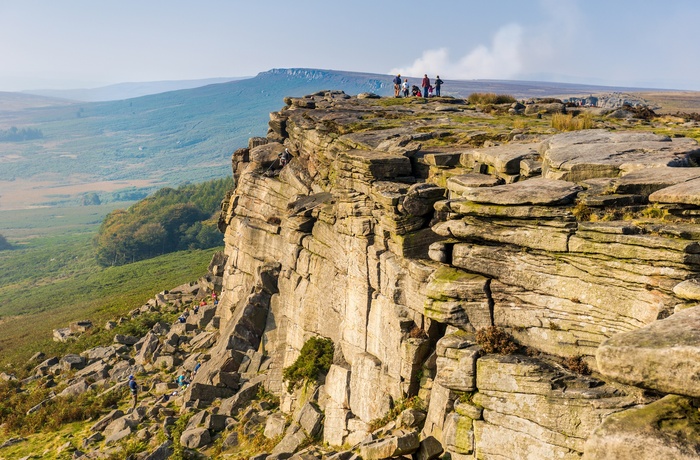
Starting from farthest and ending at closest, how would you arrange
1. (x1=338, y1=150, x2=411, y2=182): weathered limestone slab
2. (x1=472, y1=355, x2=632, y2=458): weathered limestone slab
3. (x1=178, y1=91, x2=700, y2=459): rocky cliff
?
(x1=338, y1=150, x2=411, y2=182): weathered limestone slab, (x1=472, y1=355, x2=632, y2=458): weathered limestone slab, (x1=178, y1=91, x2=700, y2=459): rocky cliff

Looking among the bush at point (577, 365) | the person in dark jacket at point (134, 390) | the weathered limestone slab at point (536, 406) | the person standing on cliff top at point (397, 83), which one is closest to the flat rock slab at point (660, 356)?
the weathered limestone slab at point (536, 406)

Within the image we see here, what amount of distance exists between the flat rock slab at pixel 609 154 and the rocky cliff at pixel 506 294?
0.09 m

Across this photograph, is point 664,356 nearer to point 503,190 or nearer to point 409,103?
point 503,190

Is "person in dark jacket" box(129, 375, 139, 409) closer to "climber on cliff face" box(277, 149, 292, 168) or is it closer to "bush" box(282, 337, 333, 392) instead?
"bush" box(282, 337, 333, 392)

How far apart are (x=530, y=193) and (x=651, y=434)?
9.61 m

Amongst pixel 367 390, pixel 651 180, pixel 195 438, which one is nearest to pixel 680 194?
pixel 651 180

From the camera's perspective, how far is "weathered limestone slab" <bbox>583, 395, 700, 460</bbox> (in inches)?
596

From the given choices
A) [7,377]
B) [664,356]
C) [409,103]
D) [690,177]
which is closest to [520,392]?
[664,356]

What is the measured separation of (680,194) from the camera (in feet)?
66.5

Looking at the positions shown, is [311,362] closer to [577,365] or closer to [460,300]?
[460,300]

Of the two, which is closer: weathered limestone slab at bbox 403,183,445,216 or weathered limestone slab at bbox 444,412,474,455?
weathered limestone slab at bbox 444,412,474,455

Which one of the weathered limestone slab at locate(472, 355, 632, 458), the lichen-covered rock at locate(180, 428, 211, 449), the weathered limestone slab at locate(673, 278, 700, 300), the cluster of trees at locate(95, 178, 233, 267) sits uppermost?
the weathered limestone slab at locate(673, 278, 700, 300)

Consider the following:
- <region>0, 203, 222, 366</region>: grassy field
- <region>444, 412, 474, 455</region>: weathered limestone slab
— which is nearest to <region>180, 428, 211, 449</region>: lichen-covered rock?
<region>444, 412, 474, 455</region>: weathered limestone slab

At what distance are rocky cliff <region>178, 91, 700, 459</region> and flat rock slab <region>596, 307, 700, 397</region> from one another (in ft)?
0.15
